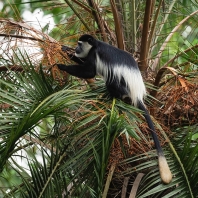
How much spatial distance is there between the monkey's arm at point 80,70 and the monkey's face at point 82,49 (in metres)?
0.06

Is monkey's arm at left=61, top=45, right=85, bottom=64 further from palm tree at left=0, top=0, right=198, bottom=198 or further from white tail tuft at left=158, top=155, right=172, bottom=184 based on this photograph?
white tail tuft at left=158, top=155, right=172, bottom=184

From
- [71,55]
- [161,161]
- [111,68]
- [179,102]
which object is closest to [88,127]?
[161,161]

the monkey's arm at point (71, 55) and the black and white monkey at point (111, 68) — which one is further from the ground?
the monkey's arm at point (71, 55)

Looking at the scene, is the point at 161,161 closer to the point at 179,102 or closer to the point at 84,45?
the point at 179,102

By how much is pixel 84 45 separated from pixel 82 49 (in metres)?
0.04

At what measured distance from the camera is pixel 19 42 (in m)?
2.49

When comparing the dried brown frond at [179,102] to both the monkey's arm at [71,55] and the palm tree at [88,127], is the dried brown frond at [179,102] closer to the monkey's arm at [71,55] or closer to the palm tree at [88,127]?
the palm tree at [88,127]

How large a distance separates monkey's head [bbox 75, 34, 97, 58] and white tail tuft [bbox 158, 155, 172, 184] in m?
0.86

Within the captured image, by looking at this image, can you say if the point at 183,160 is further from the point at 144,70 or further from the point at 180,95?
the point at 144,70

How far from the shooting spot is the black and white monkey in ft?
8.59

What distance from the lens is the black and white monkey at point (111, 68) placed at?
2.62 m

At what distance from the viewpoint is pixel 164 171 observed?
2.11 meters

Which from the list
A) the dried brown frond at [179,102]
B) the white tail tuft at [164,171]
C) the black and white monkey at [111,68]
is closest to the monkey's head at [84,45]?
the black and white monkey at [111,68]

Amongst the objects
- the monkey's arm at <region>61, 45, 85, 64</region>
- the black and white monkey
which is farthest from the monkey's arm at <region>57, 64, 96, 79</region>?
the monkey's arm at <region>61, 45, 85, 64</region>
